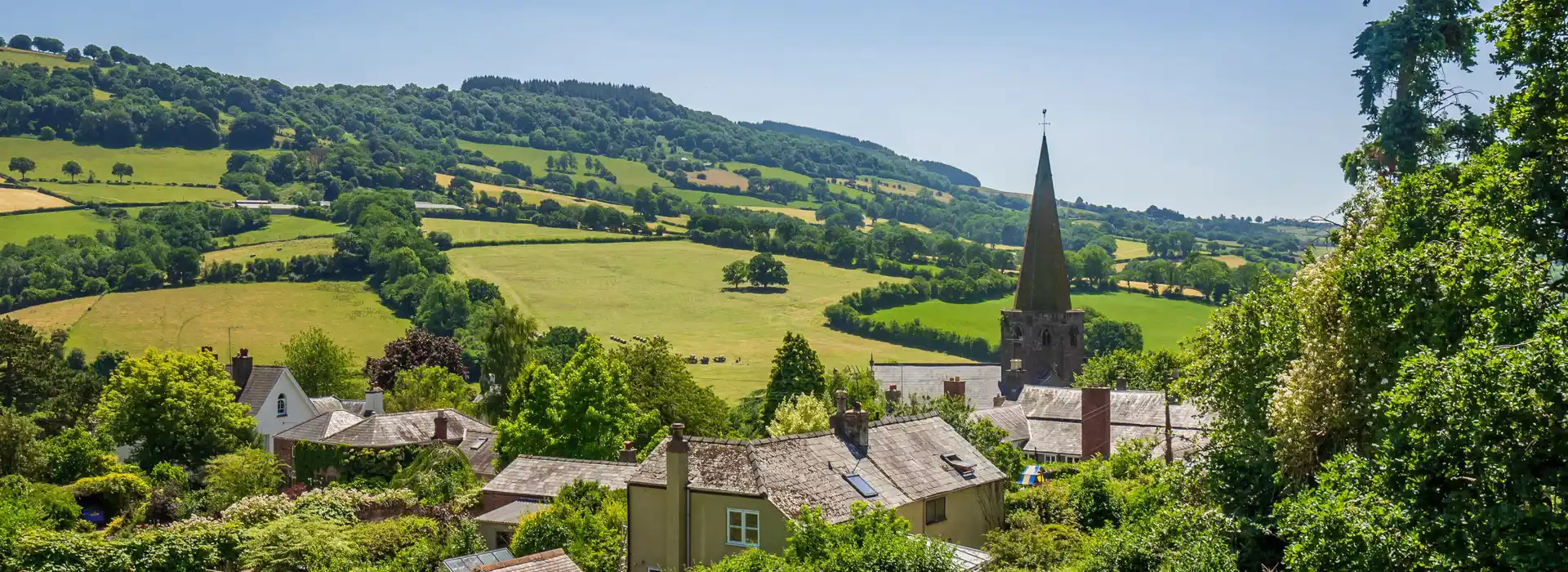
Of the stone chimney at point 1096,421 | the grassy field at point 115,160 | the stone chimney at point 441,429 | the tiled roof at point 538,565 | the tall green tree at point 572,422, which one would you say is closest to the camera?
the tiled roof at point 538,565

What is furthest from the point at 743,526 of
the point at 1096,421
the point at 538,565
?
the point at 1096,421

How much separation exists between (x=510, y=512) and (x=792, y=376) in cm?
2778

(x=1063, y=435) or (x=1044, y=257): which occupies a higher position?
(x=1044, y=257)

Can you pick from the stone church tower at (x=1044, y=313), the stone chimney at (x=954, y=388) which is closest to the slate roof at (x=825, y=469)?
the stone chimney at (x=954, y=388)

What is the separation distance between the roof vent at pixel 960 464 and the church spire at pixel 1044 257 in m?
46.3

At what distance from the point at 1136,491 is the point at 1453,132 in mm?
10272

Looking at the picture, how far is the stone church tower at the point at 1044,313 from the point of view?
8050 centimetres

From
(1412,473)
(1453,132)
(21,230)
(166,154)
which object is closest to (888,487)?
(1453,132)

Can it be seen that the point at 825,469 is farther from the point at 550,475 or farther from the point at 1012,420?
the point at 1012,420

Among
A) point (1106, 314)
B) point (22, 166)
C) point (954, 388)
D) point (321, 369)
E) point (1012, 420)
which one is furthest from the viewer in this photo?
point (22, 166)

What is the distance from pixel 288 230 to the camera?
14488cm

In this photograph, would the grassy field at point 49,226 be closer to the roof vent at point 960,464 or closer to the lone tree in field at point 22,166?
the lone tree in field at point 22,166

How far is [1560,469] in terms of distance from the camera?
13703 millimetres

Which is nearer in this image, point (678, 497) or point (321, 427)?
point (678, 497)
